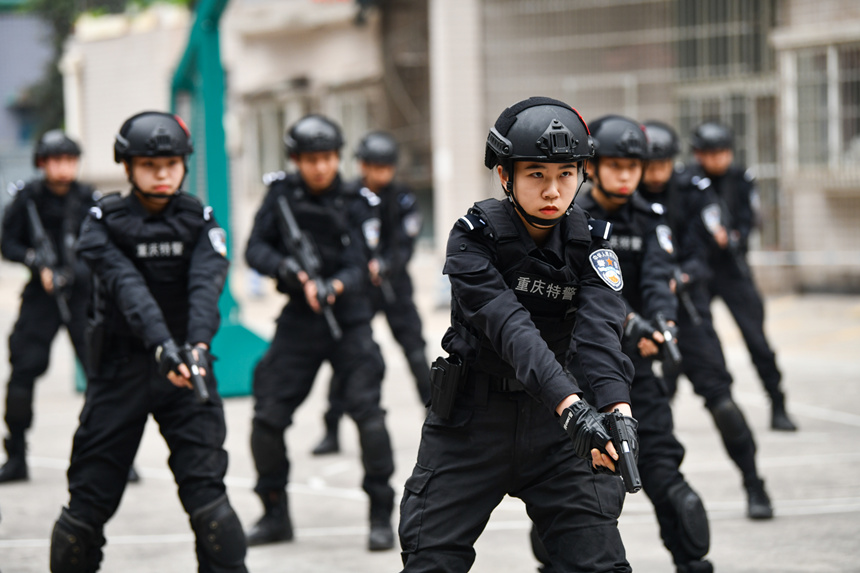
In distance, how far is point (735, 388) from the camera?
398 inches

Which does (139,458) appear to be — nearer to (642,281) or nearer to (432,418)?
(642,281)

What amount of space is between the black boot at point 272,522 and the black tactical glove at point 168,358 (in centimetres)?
166

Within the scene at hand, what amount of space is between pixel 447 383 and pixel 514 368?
0.86 ft

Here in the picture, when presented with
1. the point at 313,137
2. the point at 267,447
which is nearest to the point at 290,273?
the point at 313,137

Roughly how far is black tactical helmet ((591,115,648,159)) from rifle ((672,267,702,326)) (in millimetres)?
1051

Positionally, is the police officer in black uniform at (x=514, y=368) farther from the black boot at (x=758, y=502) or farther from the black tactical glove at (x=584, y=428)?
the black boot at (x=758, y=502)

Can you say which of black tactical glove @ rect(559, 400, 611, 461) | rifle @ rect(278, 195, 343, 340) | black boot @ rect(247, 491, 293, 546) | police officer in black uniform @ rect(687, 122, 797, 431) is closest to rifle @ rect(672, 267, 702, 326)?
A: police officer in black uniform @ rect(687, 122, 797, 431)

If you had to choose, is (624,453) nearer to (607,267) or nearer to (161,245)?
(607,267)

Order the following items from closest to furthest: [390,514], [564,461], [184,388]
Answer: [564,461] < [184,388] < [390,514]

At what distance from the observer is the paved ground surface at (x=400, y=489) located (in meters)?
5.59

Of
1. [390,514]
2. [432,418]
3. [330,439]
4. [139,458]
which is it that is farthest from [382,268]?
[432,418]

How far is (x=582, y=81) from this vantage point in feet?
55.6

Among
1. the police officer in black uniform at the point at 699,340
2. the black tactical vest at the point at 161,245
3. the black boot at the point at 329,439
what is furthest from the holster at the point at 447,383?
the black boot at the point at 329,439

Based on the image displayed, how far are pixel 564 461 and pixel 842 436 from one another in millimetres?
5081
